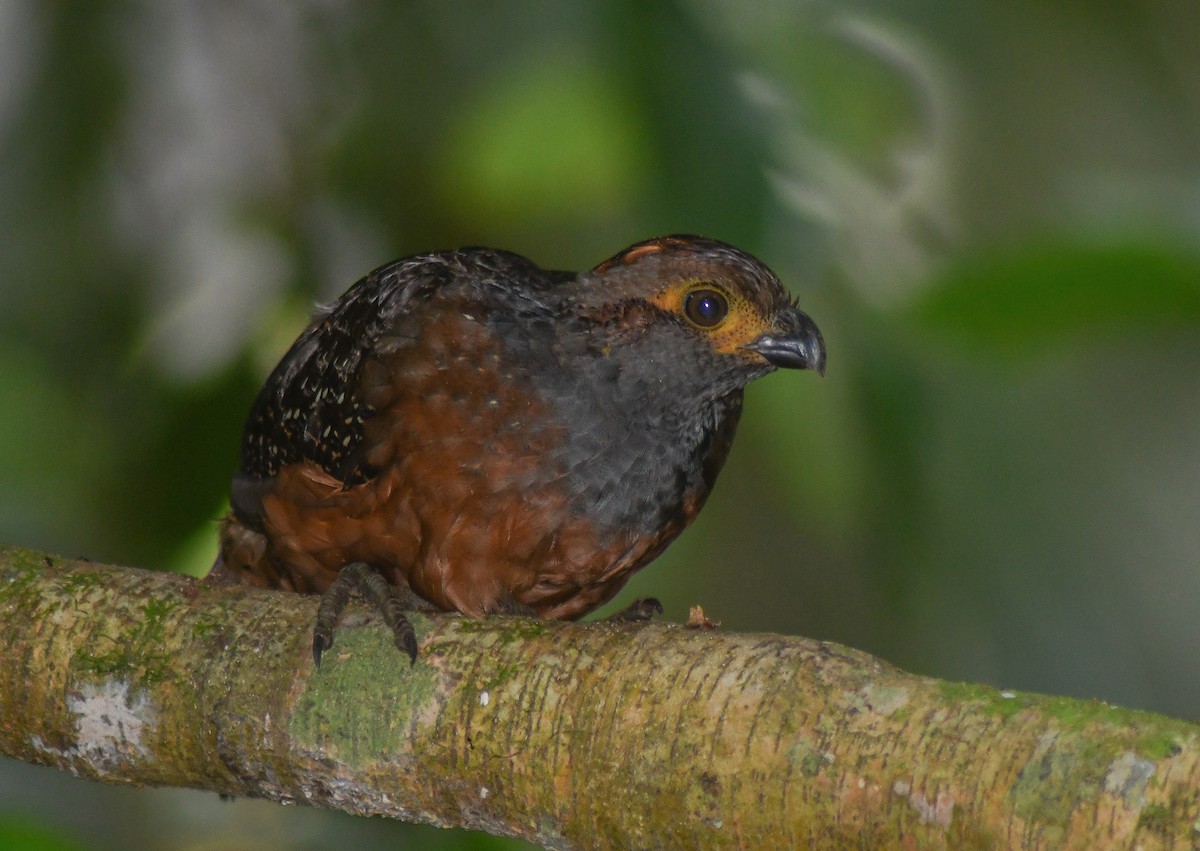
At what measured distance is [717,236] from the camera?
294 cm

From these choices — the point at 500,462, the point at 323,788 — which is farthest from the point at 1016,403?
the point at 323,788

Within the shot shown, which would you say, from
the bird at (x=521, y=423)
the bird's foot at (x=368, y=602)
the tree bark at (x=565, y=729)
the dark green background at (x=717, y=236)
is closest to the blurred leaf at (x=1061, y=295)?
the dark green background at (x=717, y=236)

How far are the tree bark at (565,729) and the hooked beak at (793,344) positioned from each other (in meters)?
0.99

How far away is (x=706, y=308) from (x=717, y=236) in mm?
216

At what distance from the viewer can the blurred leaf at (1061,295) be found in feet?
8.46

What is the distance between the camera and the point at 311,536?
10.5ft

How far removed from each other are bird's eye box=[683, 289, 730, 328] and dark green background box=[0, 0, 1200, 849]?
18 centimetres

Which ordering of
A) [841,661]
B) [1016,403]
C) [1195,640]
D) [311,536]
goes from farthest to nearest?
[1195,640] → [1016,403] → [311,536] → [841,661]

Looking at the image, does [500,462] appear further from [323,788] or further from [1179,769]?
[1179,769]

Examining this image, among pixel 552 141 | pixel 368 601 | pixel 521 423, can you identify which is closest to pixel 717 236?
pixel 521 423

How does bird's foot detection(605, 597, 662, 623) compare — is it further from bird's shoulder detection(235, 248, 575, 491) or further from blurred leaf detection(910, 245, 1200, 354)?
blurred leaf detection(910, 245, 1200, 354)

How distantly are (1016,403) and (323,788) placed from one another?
2.67 metres

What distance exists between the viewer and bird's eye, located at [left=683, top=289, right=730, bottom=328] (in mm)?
3102

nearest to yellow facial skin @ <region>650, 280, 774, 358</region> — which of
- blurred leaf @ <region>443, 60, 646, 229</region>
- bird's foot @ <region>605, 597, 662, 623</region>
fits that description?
blurred leaf @ <region>443, 60, 646, 229</region>
